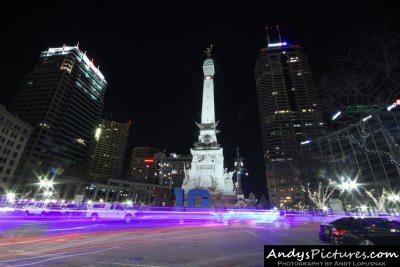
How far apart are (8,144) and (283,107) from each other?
131800 millimetres

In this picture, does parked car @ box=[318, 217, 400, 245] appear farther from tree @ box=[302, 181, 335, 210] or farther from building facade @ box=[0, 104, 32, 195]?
building facade @ box=[0, 104, 32, 195]

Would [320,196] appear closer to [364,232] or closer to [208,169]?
[208,169]

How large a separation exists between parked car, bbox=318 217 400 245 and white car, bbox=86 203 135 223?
1867 cm

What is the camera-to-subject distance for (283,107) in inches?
5276

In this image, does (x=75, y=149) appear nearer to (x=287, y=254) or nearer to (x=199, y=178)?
(x=199, y=178)

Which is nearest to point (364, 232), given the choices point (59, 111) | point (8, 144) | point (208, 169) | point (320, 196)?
point (208, 169)

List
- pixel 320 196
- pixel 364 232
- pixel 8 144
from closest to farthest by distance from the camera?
1. pixel 364 232
2. pixel 320 196
3. pixel 8 144

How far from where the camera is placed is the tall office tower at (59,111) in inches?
4021

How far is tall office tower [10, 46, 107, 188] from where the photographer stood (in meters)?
102

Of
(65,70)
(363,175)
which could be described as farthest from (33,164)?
(363,175)

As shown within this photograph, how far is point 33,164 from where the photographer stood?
96.6 meters

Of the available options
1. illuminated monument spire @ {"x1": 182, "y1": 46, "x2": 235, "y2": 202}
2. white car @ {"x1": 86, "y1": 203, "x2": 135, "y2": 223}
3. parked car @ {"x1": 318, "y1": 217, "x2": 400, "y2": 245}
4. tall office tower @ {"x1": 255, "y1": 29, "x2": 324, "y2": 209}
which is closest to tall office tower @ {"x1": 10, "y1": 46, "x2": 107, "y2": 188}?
illuminated monument spire @ {"x1": 182, "y1": 46, "x2": 235, "y2": 202}

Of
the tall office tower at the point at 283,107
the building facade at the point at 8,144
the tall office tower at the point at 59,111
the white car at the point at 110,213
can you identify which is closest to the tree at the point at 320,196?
the white car at the point at 110,213

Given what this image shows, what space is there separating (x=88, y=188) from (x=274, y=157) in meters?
95.7
